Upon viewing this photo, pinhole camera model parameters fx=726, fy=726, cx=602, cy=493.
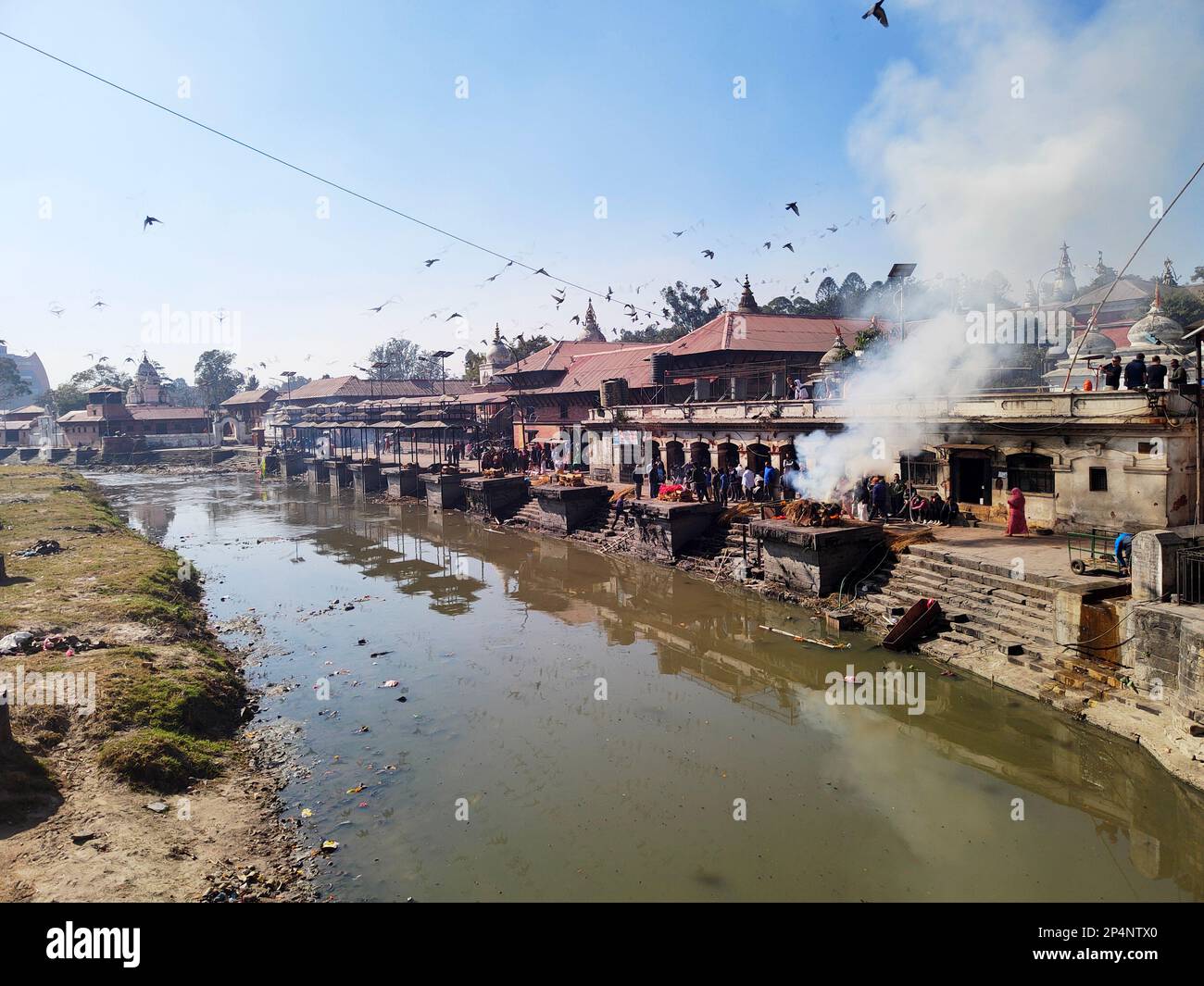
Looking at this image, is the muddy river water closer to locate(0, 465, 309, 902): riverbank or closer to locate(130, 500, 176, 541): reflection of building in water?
locate(0, 465, 309, 902): riverbank

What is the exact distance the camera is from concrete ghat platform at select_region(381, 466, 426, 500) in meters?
39.8

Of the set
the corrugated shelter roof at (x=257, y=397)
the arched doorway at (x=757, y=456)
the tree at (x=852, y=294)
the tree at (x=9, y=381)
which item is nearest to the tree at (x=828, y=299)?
the tree at (x=852, y=294)

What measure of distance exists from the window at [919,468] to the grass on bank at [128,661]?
17218 millimetres

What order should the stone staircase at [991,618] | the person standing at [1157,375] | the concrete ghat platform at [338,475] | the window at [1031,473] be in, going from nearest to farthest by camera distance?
the stone staircase at [991,618], the person standing at [1157,375], the window at [1031,473], the concrete ghat platform at [338,475]

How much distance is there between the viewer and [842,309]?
195 feet

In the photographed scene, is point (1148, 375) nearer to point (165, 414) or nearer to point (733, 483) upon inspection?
point (733, 483)

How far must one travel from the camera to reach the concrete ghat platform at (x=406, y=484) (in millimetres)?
39844

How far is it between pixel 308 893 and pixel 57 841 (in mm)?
2475

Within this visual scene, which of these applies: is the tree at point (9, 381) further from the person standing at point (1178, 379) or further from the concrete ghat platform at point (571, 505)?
the person standing at point (1178, 379)

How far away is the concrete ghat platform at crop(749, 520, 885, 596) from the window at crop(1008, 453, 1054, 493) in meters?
3.73

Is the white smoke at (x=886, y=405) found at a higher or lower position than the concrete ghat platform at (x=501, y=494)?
higher

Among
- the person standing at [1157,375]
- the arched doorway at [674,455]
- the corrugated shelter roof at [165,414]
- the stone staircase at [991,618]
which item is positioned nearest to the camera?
the stone staircase at [991,618]

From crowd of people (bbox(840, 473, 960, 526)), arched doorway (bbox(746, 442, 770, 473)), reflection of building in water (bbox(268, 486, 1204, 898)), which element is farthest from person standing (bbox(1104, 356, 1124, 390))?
arched doorway (bbox(746, 442, 770, 473))

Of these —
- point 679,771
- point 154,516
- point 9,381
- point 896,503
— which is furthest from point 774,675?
point 9,381
